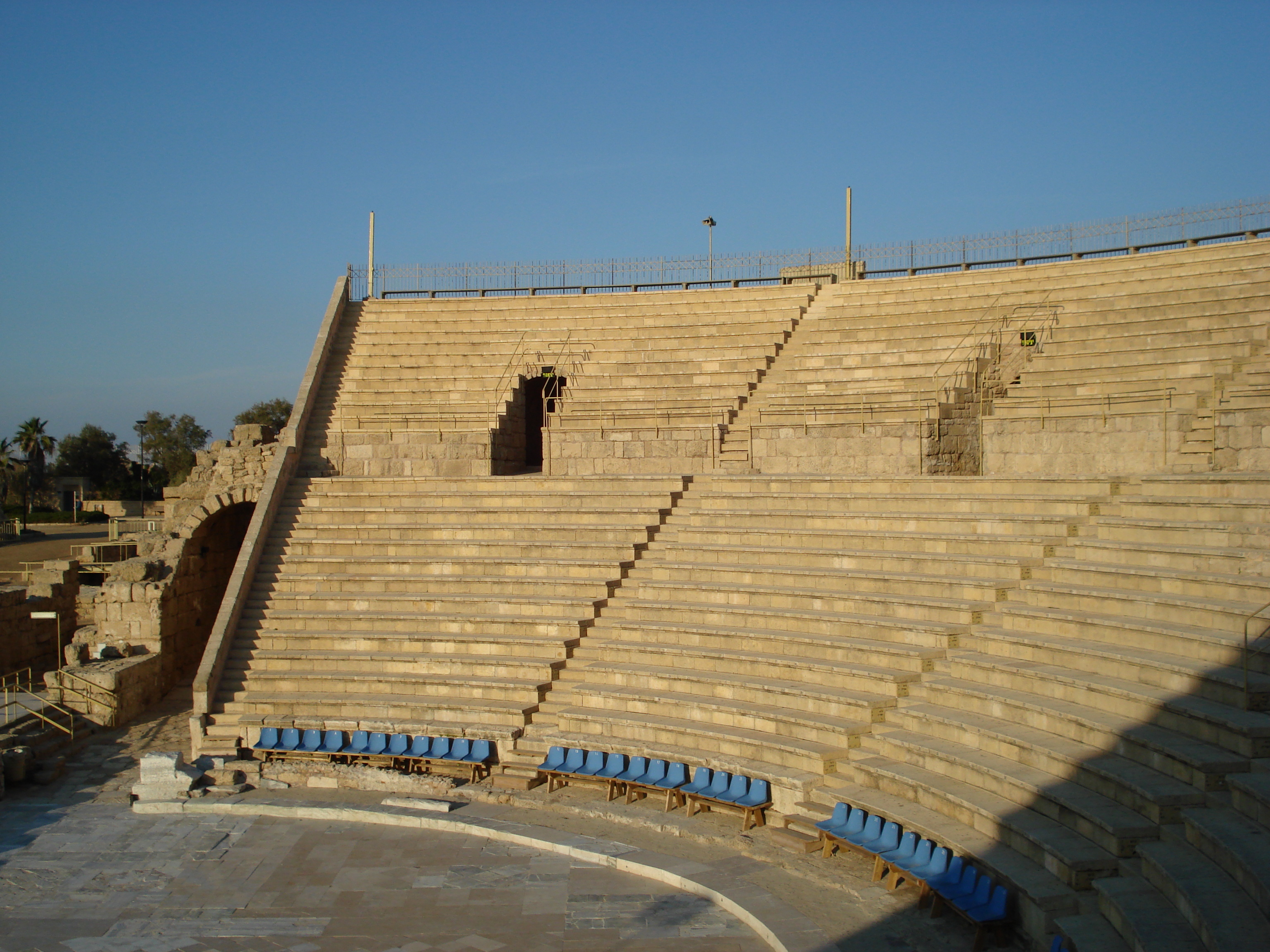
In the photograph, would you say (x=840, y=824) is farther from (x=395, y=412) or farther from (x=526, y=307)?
(x=526, y=307)

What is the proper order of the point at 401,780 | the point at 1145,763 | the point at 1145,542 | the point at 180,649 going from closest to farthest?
the point at 1145,763
the point at 1145,542
the point at 401,780
the point at 180,649

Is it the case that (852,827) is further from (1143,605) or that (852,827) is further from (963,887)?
(1143,605)

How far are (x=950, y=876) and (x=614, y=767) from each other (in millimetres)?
4459

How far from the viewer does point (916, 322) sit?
19.9 m

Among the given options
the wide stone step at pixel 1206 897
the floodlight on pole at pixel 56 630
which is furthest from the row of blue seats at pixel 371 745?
the wide stone step at pixel 1206 897

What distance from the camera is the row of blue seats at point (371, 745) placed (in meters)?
13.1

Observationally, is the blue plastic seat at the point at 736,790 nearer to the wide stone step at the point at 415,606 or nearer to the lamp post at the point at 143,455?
the wide stone step at the point at 415,606

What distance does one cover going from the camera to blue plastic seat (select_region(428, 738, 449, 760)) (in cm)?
1312

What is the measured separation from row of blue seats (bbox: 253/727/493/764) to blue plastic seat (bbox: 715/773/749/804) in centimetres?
336

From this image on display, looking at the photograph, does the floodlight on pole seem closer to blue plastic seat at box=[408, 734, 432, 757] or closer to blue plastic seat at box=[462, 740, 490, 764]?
blue plastic seat at box=[408, 734, 432, 757]

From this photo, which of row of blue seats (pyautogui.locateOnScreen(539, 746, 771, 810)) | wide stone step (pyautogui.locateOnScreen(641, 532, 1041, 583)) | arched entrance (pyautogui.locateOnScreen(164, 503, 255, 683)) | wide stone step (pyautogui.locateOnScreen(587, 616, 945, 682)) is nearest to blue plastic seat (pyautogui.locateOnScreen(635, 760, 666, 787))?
row of blue seats (pyautogui.locateOnScreen(539, 746, 771, 810))

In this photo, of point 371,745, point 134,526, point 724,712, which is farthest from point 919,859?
point 134,526

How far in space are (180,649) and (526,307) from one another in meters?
10.5

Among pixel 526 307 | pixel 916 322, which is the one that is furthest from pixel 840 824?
pixel 526 307
